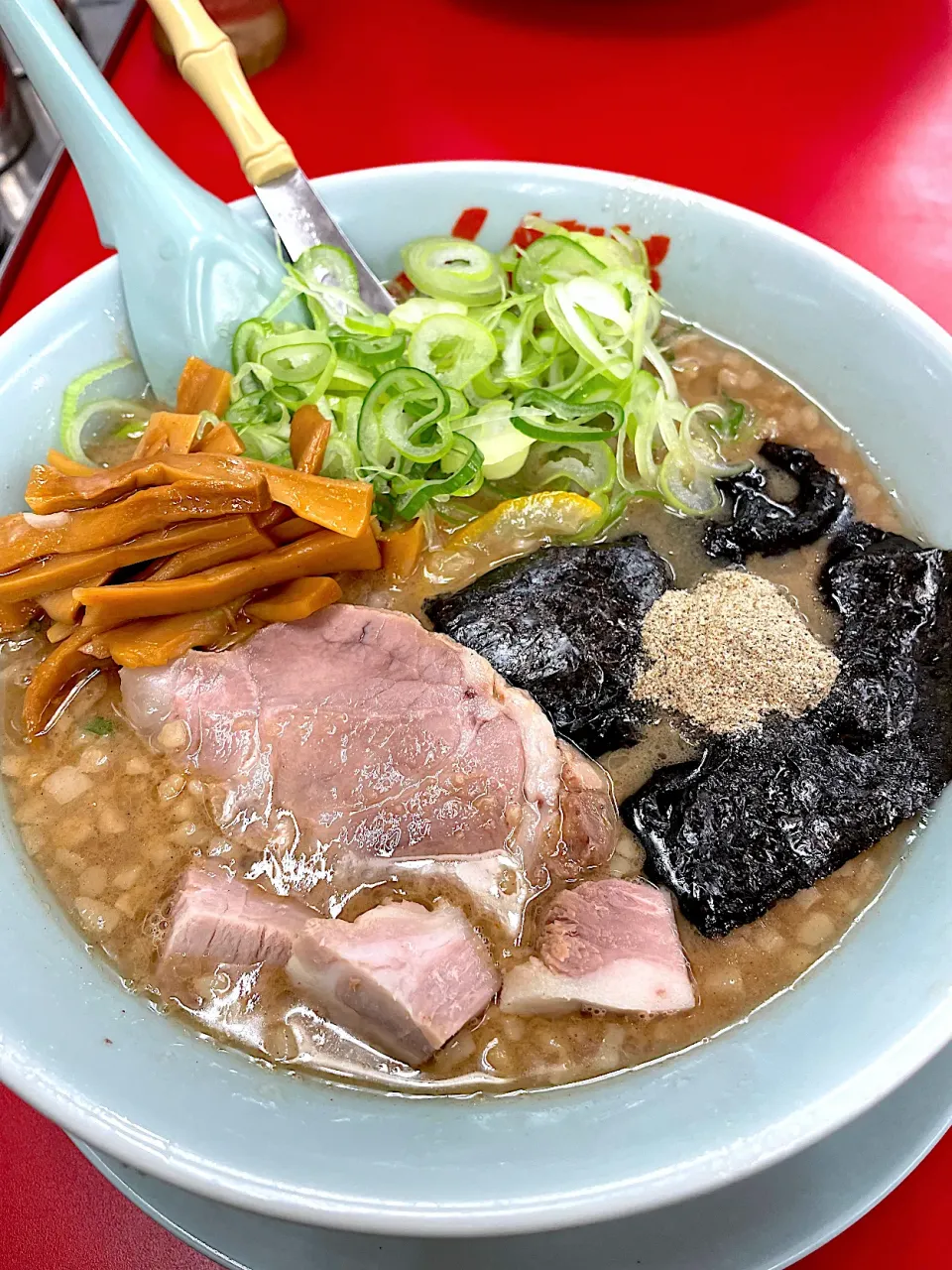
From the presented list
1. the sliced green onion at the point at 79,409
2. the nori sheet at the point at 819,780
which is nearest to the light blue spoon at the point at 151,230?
the sliced green onion at the point at 79,409

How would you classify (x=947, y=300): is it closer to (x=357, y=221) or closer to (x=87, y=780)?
(x=357, y=221)

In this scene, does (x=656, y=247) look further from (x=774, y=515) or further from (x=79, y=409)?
(x=79, y=409)

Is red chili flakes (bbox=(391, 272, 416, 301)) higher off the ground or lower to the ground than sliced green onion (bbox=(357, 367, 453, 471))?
higher

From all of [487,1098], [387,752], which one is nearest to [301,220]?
[387,752]

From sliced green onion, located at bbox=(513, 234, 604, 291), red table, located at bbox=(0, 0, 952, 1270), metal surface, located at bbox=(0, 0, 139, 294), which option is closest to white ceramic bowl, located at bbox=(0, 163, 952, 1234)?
sliced green onion, located at bbox=(513, 234, 604, 291)

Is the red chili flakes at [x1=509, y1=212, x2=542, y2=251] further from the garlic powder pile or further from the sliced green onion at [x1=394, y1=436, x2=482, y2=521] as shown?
the garlic powder pile

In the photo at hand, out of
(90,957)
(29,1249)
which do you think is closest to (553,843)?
(90,957)
